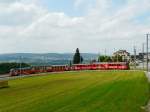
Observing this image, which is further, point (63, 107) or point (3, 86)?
point (3, 86)

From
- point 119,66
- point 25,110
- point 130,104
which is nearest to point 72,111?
point 25,110

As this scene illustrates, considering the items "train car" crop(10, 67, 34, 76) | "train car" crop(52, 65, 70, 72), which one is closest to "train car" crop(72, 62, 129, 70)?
"train car" crop(52, 65, 70, 72)

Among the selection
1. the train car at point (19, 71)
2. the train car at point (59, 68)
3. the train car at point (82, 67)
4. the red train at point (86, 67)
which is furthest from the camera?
the train car at point (82, 67)

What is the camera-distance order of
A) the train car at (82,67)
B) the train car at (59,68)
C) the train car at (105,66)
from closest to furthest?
the train car at (59,68), the train car at (105,66), the train car at (82,67)

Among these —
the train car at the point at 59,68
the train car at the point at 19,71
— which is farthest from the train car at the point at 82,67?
the train car at the point at 19,71

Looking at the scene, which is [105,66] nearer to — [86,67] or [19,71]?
[86,67]

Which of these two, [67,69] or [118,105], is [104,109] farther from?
[67,69]

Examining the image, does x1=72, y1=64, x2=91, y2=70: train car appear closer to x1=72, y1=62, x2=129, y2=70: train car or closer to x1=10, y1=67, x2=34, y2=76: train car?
x1=72, y1=62, x2=129, y2=70: train car

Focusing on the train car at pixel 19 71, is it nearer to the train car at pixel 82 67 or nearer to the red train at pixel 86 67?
the red train at pixel 86 67

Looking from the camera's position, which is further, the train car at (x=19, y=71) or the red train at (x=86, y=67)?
the red train at (x=86, y=67)

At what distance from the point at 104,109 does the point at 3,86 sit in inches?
1270

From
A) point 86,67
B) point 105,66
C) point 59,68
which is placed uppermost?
point 105,66

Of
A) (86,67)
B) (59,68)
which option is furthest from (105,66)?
(59,68)

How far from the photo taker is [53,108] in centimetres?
2812
